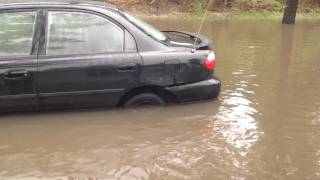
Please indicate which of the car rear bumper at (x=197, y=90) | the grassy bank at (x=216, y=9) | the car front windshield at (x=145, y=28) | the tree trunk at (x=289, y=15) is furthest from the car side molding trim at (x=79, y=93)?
the grassy bank at (x=216, y=9)

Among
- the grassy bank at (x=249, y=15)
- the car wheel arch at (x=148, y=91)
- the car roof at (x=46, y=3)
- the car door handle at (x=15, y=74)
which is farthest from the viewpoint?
the grassy bank at (x=249, y=15)

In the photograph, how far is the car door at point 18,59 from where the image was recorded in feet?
22.5

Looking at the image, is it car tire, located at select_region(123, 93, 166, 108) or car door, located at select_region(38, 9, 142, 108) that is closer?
car door, located at select_region(38, 9, 142, 108)

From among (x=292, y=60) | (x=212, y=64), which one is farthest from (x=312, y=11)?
(x=212, y=64)

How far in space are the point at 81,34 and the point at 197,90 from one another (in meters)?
1.74

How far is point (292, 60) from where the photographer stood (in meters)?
11.5

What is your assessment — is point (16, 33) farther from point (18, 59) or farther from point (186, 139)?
point (186, 139)

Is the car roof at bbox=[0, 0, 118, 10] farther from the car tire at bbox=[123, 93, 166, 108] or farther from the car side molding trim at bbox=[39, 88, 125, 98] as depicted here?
the car tire at bbox=[123, 93, 166, 108]

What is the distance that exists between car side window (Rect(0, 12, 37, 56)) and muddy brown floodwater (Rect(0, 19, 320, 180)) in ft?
2.91

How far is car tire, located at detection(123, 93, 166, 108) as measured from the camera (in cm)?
736

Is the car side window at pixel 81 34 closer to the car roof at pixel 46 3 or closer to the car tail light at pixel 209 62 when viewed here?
the car roof at pixel 46 3

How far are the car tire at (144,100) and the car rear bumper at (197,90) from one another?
0.76ft

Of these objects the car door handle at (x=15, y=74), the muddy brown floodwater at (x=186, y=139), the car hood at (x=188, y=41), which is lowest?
the muddy brown floodwater at (x=186, y=139)

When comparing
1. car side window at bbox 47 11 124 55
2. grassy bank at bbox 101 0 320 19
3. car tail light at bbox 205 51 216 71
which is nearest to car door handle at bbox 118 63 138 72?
car side window at bbox 47 11 124 55
